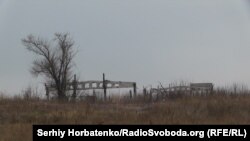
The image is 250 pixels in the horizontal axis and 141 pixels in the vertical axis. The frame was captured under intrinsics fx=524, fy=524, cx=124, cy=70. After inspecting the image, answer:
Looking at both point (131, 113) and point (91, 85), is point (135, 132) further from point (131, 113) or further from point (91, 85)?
point (91, 85)

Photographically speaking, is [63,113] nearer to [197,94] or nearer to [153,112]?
[153,112]

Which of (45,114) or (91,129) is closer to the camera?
(91,129)

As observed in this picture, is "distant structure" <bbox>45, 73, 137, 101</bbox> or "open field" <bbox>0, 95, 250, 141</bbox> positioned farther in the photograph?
"distant structure" <bbox>45, 73, 137, 101</bbox>

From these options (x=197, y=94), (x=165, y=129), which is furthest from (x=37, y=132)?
(x=197, y=94)

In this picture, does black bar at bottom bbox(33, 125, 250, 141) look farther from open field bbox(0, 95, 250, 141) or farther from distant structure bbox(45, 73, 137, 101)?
distant structure bbox(45, 73, 137, 101)

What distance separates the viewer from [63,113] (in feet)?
71.6

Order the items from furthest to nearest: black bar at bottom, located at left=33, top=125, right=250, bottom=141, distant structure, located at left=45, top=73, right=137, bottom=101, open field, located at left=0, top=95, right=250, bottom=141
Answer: distant structure, located at left=45, top=73, right=137, bottom=101
open field, located at left=0, top=95, right=250, bottom=141
black bar at bottom, located at left=33, top=125, right=250, bottom=141

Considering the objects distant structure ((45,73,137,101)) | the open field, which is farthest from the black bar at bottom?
distant structure ((45,73,137,101))

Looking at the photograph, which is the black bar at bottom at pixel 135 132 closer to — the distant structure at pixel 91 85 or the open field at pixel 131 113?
the open field at pixel 131 113

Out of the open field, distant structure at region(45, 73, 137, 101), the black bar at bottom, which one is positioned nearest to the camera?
the black bar at bottom

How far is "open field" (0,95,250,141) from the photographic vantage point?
63.9 feet

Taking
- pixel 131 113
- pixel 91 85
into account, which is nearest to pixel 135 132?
pixel 131 113

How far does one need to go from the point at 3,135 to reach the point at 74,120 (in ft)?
12.9

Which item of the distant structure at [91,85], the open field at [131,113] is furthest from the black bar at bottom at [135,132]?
the distant structure at [91,85]
